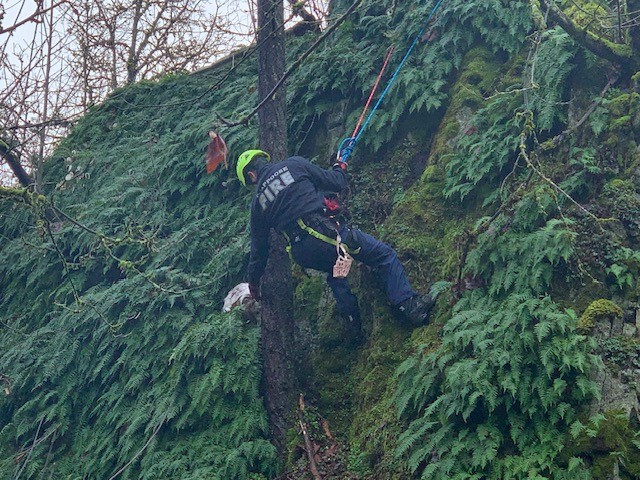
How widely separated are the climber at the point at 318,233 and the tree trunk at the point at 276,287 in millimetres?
479

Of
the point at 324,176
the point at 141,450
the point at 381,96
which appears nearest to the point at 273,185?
the point at 324,176

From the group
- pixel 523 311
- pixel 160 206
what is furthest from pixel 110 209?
pixel 523 311

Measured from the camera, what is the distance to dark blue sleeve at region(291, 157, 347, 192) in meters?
8.66

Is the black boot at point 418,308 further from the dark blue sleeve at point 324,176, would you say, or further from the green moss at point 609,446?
the green moss at point 609,446

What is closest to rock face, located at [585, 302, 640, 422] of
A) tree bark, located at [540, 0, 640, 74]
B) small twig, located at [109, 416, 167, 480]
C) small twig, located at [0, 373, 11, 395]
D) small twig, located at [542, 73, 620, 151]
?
small twig, located at [542, 73, 620, 151]

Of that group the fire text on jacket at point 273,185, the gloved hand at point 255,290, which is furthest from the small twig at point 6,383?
the fire text on jacket at point 273,185

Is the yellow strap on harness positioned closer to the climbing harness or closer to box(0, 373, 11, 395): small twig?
the climbing harness

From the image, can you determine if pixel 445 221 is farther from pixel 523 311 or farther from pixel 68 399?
pixel 68 399

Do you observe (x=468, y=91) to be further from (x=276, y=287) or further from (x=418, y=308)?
(x=276, y=287)

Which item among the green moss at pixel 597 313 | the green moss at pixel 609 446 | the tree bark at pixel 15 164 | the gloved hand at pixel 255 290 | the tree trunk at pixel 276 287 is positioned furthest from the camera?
the tree bark at pixel 15 164

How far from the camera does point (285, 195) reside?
854 centimetres

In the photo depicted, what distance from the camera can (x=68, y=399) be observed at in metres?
10.3

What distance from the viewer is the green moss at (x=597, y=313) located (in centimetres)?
652

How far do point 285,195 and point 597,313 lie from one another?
3.75 metres
